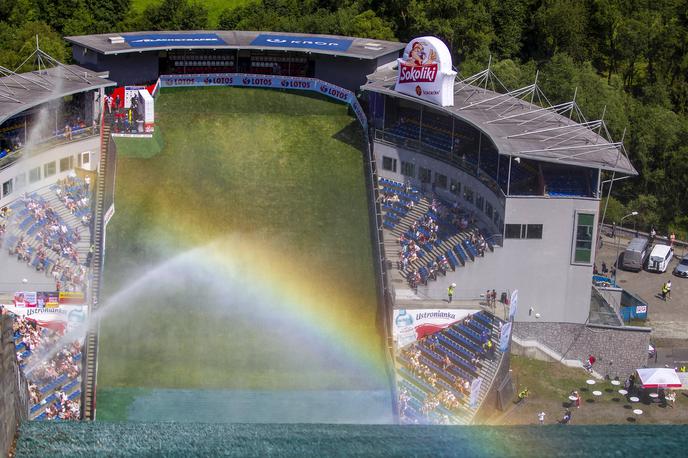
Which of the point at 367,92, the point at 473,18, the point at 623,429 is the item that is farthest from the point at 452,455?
the point at 473,18

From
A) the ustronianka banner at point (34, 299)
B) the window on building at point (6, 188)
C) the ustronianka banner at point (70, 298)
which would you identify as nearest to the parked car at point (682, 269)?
the ustronianka banner at point (70, 298)

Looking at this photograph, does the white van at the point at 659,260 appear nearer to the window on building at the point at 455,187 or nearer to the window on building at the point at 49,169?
the window on building at the point at 455,187

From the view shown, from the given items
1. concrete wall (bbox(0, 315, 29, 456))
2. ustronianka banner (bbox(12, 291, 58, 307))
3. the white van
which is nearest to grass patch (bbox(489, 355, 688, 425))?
the white van

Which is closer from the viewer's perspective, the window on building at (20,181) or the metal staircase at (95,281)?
the metal staircase at (95,281)

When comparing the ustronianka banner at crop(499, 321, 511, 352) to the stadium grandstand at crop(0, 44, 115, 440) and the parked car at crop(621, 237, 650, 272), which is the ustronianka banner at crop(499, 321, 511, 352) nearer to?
the parked car at crop(621, 237, 650, 272)

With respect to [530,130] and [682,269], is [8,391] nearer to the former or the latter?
[530,130]
